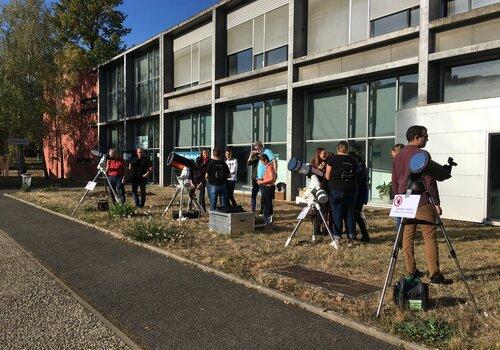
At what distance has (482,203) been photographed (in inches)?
425

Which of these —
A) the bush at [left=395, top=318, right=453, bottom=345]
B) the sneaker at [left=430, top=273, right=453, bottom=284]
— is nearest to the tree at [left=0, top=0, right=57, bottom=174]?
the sneaker at [left=430, top=273, right=453, bottom=284]

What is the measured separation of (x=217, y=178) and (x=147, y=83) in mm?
17932

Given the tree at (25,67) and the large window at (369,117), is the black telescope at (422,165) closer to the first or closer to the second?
the large window at (369,117)

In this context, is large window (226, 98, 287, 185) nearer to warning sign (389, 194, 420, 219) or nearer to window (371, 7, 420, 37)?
window (371, 7, 420, 37)

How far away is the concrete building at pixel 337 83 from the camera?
36.8ft

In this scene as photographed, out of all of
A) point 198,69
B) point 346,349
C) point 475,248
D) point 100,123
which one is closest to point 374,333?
point 346,349

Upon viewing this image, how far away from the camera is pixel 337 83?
15.4 metres

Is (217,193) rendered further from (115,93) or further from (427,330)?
(115,93)

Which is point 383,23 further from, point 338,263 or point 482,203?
point 338,263

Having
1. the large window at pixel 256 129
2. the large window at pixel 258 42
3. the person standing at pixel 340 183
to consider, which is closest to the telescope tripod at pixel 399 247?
the person standing at pixel 340 183

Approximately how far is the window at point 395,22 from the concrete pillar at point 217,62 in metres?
7.91

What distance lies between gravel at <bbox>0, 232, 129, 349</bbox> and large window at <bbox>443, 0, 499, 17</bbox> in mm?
11002

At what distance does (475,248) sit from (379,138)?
6.65 metres

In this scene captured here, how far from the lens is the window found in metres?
13.1
